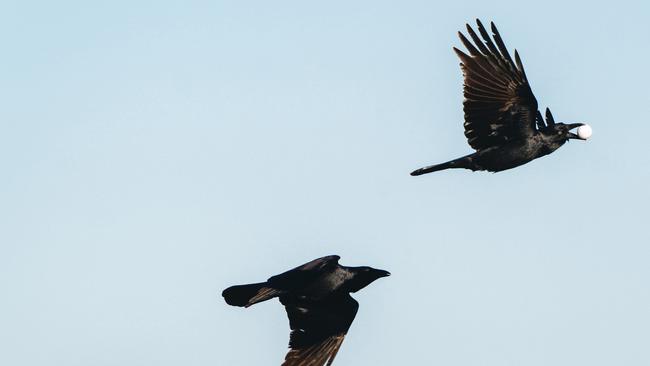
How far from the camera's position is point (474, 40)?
2778 cm

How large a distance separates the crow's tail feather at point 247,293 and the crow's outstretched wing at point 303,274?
16 centimetres

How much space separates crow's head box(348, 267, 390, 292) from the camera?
26500mm

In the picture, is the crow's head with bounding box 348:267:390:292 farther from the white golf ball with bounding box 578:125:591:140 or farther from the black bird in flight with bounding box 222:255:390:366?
the white golf ball with bounding box 578:125:591:140

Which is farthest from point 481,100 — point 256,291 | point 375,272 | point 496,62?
point 256,291

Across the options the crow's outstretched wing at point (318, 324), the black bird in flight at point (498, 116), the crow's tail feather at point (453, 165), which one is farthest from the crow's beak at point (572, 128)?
the crow's outstretched wing at point (318, 324)

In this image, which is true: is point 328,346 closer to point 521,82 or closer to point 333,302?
point 333,302

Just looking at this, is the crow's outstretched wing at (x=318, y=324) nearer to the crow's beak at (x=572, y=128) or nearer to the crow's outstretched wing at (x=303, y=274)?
the crow's outstretched wing at (x=303, y=274)

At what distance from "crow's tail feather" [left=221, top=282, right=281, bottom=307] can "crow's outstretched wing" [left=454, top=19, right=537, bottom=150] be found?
16.1ft

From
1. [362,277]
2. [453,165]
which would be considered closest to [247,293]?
[362,277]

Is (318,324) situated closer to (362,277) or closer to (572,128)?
(362,277)

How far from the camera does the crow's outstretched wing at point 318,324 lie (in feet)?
87.3

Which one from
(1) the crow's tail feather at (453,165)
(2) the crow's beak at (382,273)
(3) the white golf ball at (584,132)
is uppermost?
(1) the crow's tail feather at (453,165)

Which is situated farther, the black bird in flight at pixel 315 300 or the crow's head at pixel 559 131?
the crow's head at pixel 559 131

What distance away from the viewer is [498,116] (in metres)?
28.1
